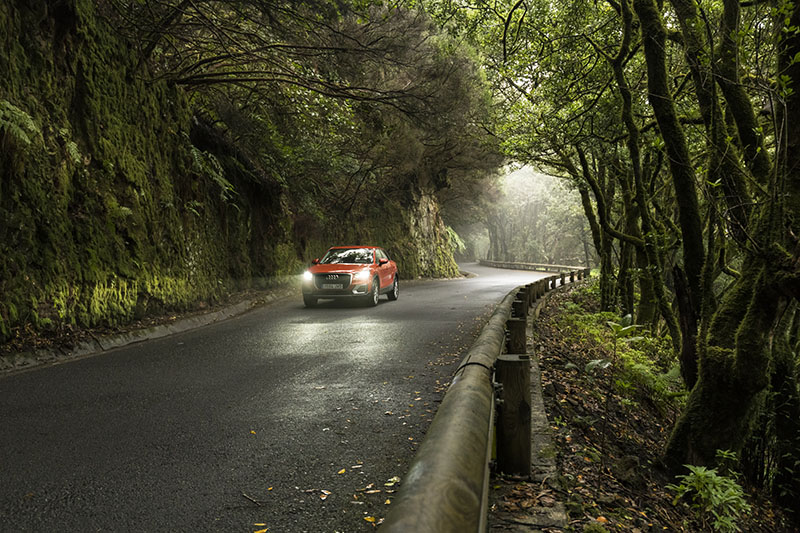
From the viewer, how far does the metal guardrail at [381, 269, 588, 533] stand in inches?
50.7

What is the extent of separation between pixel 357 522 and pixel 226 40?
10027 millimetres

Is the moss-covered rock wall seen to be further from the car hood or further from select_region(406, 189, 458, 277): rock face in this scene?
select_region(406, 189, 458, 277): rock face

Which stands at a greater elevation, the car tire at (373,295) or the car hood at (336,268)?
the car hood at (336,268)

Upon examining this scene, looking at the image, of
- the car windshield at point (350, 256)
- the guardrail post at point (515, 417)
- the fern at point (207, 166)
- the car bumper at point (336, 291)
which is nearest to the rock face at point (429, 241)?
the car windshield at point (350, 256)

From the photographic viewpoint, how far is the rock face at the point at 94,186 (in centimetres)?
731

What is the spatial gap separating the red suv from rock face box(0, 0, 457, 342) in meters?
2.45

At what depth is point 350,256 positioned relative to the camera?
1488cm

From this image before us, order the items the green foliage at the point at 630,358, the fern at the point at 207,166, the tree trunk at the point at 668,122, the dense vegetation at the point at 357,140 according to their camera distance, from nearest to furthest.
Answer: the dense vegetation at the point at 357,140 → the tree trunk at the point at 668,122 → the green foliage at the point at 630,358 → the fern at the point at 207,166

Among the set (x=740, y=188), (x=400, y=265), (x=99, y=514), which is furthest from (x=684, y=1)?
(x=400, y=265)

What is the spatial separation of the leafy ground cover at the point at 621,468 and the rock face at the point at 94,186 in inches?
285

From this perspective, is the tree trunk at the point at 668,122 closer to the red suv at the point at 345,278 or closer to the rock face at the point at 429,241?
the red suv at the point at 345,278

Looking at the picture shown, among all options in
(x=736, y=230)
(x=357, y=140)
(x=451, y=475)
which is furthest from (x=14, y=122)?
(x=357, y=140)

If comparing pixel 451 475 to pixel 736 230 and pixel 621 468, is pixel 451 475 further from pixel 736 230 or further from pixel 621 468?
pixel 736 230

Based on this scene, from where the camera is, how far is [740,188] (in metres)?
5.14
